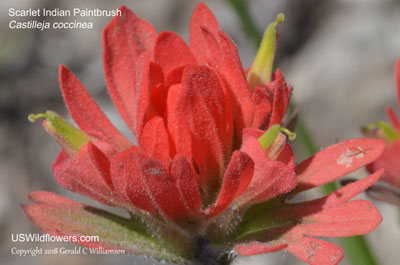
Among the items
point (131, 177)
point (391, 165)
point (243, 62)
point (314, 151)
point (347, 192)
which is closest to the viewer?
point (131, 177)

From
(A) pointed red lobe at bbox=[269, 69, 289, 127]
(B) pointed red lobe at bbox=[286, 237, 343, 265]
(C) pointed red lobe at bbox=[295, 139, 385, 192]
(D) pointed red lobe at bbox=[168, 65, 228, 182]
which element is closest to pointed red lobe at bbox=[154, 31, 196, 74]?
(D) pointed red lobe at bbox=[168, 65, 228, 182]

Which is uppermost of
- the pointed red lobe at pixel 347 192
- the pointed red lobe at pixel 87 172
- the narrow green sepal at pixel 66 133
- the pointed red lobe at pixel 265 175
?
the narrow green sepal at pixel 66 133

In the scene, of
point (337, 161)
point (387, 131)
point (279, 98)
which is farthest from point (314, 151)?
point (279, 98)

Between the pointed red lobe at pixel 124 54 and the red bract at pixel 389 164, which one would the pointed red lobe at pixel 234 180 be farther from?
the red bract at pixel 389 164

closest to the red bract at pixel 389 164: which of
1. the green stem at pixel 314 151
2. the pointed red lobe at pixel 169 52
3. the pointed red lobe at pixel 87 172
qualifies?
the green stem at pixel 314 151

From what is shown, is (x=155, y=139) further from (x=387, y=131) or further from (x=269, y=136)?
(x=387, y=131)

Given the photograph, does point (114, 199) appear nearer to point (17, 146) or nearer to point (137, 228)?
point (137, 228)
